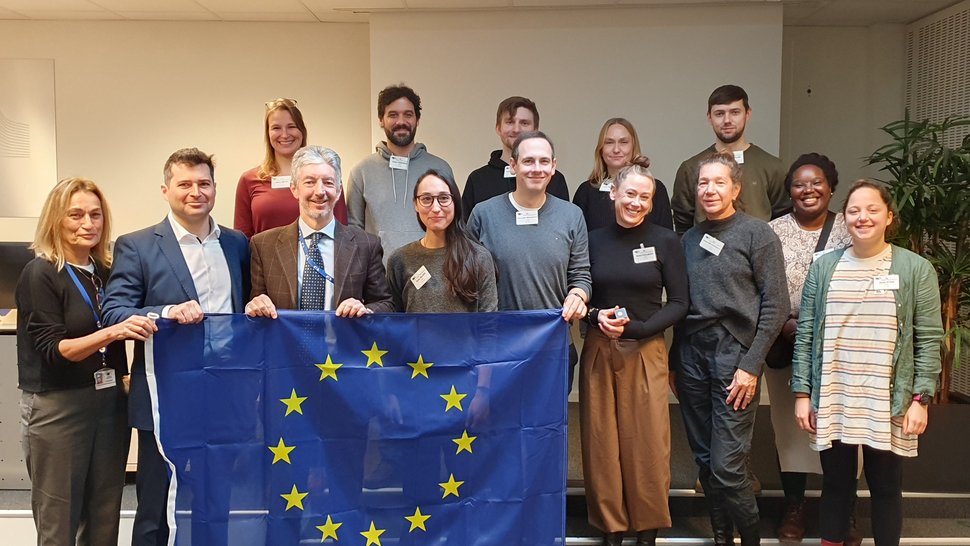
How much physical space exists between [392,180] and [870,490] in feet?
8.16

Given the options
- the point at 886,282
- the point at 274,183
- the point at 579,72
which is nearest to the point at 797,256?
the point at 886,282

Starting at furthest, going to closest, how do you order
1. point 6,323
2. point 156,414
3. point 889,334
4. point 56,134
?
point 56,134
point 6,323
point 889,334
point 156,414

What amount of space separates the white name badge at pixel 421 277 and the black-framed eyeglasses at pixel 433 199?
0.24m

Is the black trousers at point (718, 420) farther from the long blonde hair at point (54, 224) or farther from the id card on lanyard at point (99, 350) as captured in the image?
the long blonde hair at point (54, 224)

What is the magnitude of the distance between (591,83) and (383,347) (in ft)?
10.8

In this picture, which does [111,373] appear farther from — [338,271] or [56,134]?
[56,134]

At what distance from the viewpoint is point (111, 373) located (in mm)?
2576

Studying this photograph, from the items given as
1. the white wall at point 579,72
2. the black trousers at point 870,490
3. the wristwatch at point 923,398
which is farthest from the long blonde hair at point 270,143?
the wristwatch at point 923,398

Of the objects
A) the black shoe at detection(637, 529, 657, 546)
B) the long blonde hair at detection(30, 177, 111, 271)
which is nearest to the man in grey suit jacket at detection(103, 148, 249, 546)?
the long blonde hair at detection(30, 177, 111, 271)

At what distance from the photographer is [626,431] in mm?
2900

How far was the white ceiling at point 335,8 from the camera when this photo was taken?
4.95 meters

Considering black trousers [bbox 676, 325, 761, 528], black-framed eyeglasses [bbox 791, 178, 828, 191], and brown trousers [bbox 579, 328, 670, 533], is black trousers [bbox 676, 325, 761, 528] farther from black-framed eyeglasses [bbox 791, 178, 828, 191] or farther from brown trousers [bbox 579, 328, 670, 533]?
black-framed eyeglasses [bbox 791, 178, 828, 191]

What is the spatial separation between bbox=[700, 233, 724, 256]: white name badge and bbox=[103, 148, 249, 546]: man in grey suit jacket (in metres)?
1.86

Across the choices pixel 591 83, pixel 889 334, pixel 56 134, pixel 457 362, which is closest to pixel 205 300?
pixel 457 362
